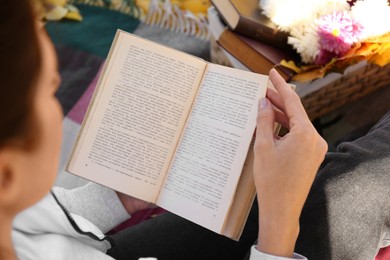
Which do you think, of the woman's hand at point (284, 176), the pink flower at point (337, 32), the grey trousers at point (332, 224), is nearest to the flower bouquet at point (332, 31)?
the pink flower at point (337, 32)

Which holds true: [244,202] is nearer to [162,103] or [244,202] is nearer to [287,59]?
[162,103]

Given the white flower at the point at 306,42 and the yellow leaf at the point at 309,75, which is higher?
the white flower at the point at 306,42

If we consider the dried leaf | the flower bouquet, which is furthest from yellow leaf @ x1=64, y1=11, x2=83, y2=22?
the flower bouquet

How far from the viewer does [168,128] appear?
0.74 m

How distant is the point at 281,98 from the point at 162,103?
0.19 metres

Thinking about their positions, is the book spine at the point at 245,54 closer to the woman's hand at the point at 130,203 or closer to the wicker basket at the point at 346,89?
the wicker basket at the point at 346,89

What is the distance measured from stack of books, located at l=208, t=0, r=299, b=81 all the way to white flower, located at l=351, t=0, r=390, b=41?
14 cm

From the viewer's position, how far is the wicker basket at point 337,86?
1011 millimetres

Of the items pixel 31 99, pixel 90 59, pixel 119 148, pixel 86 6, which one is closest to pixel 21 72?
pixel 31 99

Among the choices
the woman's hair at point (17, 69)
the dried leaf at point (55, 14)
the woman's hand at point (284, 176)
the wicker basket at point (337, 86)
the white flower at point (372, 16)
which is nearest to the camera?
the woman's hair at point (17, 69)

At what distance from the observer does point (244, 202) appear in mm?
688

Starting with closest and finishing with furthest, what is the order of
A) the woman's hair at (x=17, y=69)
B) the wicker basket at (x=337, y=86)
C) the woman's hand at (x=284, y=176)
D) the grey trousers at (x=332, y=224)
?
1. the woman's hair at (x=17, y=69)
2. the woman's hand at (x=284, y=176)
3. the grey trousers at (x=332, y=224)
4. the wicker basket at (x=337, y=86)

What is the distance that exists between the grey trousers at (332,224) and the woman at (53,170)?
0.06 meters

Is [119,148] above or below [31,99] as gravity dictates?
below
